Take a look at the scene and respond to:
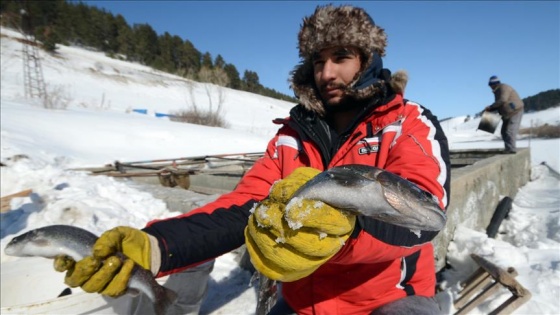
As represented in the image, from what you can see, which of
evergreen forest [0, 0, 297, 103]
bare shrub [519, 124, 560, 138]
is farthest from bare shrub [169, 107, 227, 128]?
evergreen forest [0, 0, 297, 103]

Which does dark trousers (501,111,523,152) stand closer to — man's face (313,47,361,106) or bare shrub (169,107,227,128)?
man's face (313,47,361,106)

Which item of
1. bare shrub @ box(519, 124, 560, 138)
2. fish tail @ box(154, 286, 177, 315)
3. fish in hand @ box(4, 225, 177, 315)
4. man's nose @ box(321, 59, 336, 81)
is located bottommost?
fish tail @ box(154, 286, 177, 315)

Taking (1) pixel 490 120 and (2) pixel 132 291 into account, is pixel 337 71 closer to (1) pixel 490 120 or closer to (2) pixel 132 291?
(2) pixel 132 291

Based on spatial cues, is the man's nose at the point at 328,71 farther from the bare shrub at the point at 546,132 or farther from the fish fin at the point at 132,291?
the bare shrub at the point at 546,132

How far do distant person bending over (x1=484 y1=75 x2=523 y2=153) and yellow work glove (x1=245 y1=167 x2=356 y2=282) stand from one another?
7457 mm

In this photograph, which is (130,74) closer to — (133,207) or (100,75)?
(100,75)

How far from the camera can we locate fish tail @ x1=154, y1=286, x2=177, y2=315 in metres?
1.41

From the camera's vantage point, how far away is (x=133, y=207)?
A: 381 centimetres

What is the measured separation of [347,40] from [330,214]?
1254 mm

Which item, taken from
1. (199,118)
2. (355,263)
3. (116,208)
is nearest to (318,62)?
(355,263)

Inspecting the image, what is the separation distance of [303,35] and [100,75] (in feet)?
119

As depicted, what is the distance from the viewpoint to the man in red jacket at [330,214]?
3.13 ft

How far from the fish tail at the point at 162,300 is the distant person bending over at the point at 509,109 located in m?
7.52

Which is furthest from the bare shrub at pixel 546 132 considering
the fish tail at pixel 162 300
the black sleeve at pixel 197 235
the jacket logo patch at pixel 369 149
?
the fish tail at pixel 162 300
